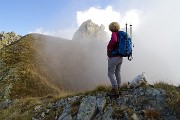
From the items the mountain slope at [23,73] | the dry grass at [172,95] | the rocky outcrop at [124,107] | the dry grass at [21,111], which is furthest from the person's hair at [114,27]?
the mountain slope at [23,73]

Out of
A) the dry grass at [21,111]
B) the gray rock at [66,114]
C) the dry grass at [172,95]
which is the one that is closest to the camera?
the dry grass at [172,95]

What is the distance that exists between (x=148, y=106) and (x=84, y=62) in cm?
3981

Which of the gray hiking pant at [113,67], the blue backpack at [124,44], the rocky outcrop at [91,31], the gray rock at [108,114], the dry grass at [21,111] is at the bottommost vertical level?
the dry grass at [21,111]

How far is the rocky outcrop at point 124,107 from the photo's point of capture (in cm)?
1532

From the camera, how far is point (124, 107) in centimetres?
1582

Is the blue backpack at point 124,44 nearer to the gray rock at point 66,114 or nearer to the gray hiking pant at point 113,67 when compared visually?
the gray hiking pant at point 113,67

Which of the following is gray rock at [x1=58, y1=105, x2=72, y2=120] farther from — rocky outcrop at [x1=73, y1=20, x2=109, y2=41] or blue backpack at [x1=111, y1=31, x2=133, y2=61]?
rocky outcrop at [x1=73, y1=20, x2=109, y2=41]

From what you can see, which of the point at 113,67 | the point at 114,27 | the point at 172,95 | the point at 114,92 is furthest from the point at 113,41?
the point at 172,95

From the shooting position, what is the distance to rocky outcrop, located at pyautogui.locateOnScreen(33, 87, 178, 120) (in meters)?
15.3

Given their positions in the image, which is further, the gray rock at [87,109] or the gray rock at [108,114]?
the gray rock at [87,109]

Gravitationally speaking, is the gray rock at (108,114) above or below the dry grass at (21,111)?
above

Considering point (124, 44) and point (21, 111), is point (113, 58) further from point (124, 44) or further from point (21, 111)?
point (21, 111)

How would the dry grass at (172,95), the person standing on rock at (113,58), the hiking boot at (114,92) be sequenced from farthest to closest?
the hiking boot at (114,92), the person standing on rock at (113,58), the dry grass at (172,95)

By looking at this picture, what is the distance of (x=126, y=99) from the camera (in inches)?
654
